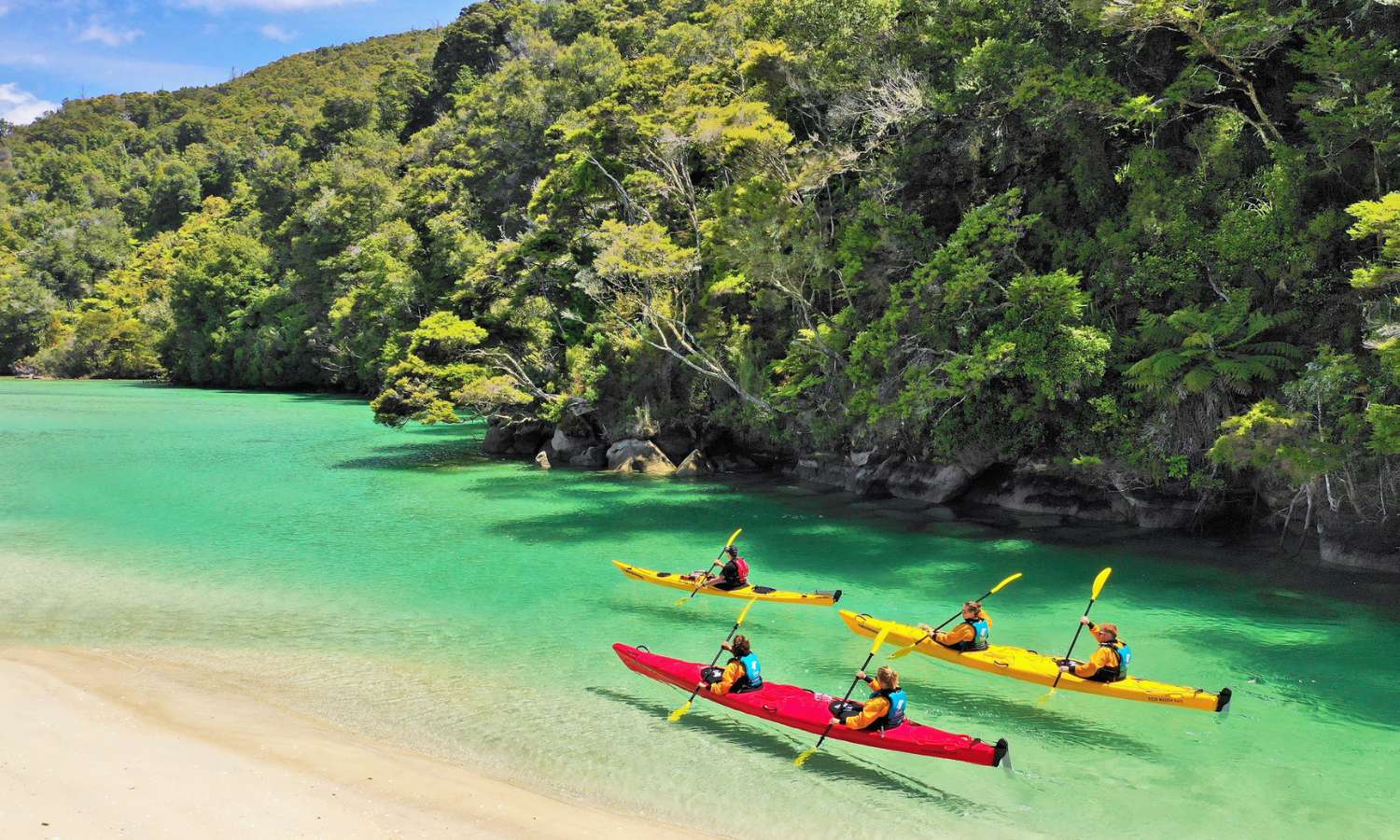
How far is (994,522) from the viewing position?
75.6 ft

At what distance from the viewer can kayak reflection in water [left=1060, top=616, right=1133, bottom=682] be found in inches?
452

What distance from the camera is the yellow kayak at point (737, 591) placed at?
50.5ft

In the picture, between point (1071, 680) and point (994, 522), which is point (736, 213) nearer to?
A: point (994, 522)

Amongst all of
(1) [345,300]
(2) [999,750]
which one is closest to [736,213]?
(2) [999,750]

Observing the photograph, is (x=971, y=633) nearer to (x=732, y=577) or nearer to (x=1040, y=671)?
(x=1040, y=671)

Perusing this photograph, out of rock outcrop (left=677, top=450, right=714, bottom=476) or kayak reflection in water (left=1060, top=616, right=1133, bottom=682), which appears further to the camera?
rock outcrop (left=677, top=450, right=714, bottom=476)

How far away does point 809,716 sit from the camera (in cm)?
1069

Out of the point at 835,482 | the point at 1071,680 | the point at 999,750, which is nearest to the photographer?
the point at 999,750

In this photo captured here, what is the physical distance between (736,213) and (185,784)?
2162 centimetres

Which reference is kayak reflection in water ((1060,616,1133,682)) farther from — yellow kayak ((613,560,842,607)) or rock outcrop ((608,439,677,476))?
rock outcrop ((608,439,677,476))

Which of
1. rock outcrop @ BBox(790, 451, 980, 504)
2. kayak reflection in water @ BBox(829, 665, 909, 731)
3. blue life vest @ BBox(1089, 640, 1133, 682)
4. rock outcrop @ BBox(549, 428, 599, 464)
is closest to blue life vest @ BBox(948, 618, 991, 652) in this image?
blue life vest @ BBox(1089, 640, 1133, 682)

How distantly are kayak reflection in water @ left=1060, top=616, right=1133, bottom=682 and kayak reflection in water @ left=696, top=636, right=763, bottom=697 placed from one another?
13.6 ft

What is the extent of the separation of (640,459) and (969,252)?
1482cm

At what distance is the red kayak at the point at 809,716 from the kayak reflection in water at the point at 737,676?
82 millimetres
